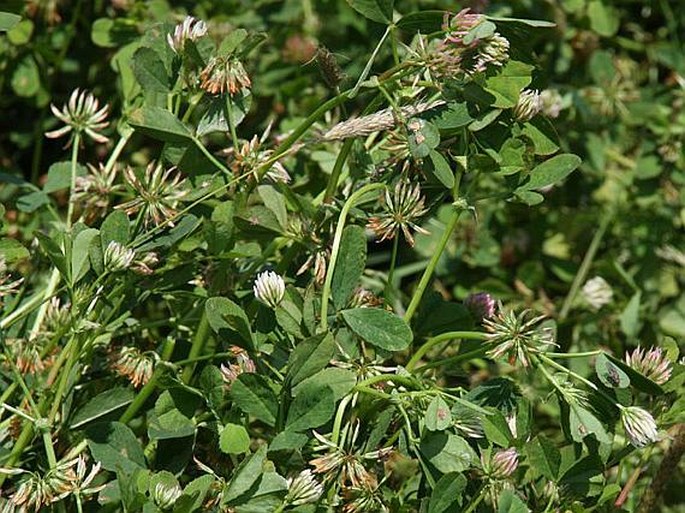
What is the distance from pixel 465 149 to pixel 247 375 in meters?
0.37

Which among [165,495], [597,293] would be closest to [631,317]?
[597,293]

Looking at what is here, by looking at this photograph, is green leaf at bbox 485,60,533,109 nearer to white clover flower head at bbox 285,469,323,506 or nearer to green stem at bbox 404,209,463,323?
green stem at bbox 404,209,463,323

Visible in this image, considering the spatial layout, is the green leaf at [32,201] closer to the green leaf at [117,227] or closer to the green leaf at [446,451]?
the green leaf at [117,227]

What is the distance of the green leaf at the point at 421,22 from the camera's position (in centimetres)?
129

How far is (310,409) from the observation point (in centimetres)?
117

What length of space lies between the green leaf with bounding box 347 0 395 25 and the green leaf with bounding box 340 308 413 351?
33 cm

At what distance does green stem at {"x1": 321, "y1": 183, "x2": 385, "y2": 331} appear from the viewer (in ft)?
4.00

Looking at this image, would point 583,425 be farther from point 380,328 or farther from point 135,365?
point 135,365

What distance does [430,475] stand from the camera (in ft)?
3.90

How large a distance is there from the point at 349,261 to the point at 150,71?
1.15 ft

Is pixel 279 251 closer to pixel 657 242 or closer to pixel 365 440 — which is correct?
pixel 365 440

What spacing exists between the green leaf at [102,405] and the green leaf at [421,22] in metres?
0.52

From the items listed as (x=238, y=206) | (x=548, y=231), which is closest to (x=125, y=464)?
(x=238, y=206)

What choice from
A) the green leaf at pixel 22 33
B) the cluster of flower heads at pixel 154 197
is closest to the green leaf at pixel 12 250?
the cluster of flower heads at pixel 154 197
